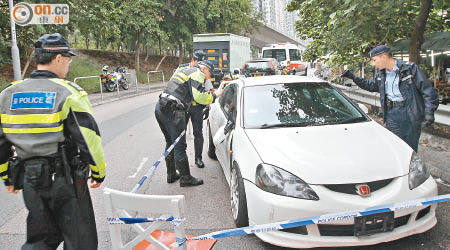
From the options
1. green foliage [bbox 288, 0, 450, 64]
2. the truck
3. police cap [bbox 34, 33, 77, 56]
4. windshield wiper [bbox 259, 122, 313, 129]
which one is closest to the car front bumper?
windshield wiper [bbox 259, 122, 313, 129]

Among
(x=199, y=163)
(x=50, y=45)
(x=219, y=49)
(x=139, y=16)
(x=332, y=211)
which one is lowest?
(x=199, y=163)

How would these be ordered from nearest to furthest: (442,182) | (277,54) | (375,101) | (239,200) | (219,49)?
(239,200), (442,182), (375,101), (219,49), (277,54)

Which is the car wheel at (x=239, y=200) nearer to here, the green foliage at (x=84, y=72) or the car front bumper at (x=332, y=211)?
the car front bumper at (x=332, y=211)

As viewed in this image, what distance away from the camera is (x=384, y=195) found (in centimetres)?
310

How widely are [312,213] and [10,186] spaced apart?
2166 mm

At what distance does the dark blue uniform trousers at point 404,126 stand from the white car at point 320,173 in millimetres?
455

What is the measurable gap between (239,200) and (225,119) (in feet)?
5.76

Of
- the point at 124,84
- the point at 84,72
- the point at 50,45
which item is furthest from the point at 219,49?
the point at 50,45

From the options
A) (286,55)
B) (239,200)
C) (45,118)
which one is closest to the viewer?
(45,118)

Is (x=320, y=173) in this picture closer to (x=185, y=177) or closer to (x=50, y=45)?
(x=50, y=45)

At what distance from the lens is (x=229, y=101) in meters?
5.25

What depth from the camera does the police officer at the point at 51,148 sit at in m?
2.37

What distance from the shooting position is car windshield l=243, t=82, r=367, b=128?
13.9ft

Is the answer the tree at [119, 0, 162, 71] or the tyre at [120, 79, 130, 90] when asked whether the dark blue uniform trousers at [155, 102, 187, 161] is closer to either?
the tyre at [120, 79, 130, 90]
